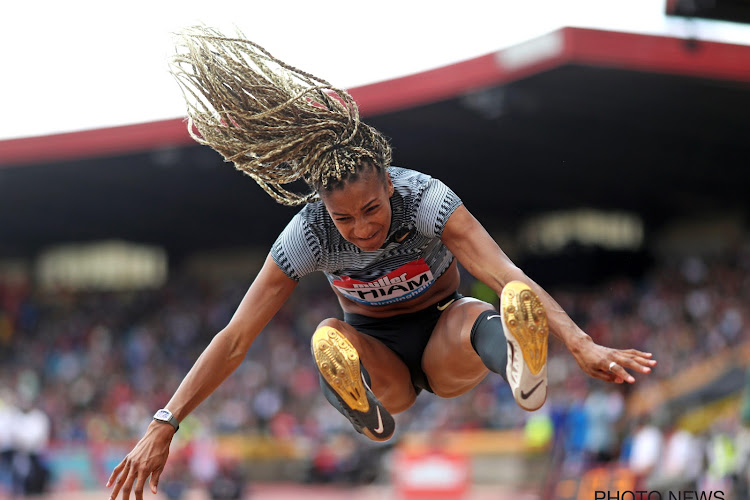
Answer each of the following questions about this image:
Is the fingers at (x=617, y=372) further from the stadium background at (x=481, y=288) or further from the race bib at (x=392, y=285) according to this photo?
the stadium background at (x=481, y=288)

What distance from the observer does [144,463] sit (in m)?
3.85

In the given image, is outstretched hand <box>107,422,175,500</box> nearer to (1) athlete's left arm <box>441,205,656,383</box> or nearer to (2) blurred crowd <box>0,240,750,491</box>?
(1) athlete's left arm <box>441,205,656,383</box>

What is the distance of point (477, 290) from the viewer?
43.8 feet

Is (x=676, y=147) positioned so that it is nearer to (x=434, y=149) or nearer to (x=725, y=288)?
(x=725, y=288)

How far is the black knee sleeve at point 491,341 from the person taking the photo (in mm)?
3654

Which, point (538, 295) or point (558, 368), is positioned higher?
point (538, 295)

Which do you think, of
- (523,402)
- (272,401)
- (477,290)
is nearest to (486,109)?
(477,290)

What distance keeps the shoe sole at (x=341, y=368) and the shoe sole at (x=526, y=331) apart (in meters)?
0.66

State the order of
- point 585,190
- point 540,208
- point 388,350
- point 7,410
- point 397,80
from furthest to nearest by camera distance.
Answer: point 540,208, point 585,190, point 397,80, point 7,410, point 388,350

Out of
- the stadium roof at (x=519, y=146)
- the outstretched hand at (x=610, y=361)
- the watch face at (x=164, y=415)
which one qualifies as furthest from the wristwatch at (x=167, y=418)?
the stadium roof at (x=519, y=146)

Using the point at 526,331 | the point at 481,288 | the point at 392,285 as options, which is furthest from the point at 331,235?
the point at 481,288

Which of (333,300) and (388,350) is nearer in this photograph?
(388,350)

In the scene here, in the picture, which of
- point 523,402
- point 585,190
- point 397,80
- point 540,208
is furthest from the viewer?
point 540,208

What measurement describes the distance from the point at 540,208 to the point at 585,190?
4.56ft
